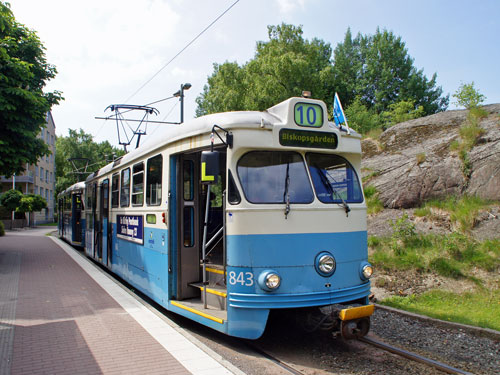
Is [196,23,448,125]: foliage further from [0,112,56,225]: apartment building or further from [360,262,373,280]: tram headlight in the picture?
[0,112,56,225]: apartment building

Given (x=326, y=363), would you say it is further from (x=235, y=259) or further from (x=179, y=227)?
(x=179, y=227)

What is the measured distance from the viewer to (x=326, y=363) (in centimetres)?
524

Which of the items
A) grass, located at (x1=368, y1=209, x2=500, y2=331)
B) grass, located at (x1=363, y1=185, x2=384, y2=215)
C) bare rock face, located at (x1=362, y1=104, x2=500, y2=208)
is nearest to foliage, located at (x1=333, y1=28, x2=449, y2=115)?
bare rock face, located at (x1=362, y1=104, x2=500, y2=208)

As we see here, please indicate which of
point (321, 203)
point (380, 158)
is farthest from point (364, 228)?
point (380, 158)

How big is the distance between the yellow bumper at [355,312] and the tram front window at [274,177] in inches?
56.4

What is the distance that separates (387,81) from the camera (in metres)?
42.7

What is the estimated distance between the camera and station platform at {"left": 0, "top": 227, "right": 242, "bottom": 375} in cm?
488

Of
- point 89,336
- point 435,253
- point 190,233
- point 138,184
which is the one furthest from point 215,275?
point 435,253

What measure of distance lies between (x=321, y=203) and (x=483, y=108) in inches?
476

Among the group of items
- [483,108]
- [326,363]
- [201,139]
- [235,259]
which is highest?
[483,108]

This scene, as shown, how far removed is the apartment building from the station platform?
45204 mm

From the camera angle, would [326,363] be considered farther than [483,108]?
No

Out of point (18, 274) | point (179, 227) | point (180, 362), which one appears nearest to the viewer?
point (180, 362)

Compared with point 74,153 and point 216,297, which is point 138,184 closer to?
point 216,297
